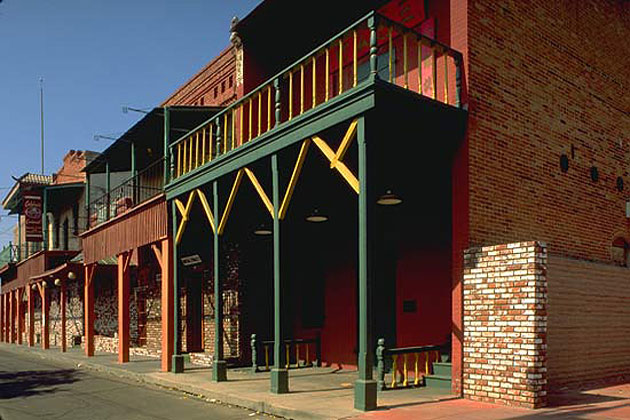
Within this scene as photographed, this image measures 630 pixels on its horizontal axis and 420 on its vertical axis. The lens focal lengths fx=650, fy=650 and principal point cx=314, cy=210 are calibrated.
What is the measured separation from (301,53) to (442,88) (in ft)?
20.2

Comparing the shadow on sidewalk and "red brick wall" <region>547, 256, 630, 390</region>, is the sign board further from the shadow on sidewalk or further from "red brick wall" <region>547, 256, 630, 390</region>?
"red brick wall" <region>547, 256, 630, 390</region>

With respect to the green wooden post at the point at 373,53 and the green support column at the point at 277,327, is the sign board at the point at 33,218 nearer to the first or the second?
the green support column at the point at 277,327

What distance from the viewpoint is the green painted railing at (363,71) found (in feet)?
31.3

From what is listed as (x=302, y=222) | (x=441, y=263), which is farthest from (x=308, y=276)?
(x=441, y=263)

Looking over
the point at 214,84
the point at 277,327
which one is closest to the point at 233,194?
the point at 277,327

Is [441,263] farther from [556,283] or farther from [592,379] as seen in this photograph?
[592,379]

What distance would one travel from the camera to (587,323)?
10805mm

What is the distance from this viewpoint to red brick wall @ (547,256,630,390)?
10.1m

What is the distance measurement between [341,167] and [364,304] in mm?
1982

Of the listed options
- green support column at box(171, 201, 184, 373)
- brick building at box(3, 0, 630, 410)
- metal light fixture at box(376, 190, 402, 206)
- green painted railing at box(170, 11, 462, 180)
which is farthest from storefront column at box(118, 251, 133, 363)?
metal light fixture at box(376, 190, 402, 206)

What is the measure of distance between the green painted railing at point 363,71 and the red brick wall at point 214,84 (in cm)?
170

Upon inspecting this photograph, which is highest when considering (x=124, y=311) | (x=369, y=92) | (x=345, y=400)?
(x=369, y=92)

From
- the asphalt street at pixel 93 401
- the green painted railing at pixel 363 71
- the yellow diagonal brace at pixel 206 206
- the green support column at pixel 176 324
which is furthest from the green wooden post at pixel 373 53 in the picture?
the green support column at pixel 176 324

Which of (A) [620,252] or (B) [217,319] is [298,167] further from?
(A) [620,252]
